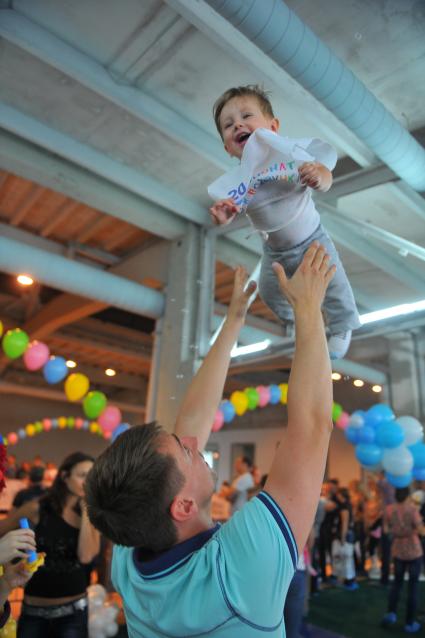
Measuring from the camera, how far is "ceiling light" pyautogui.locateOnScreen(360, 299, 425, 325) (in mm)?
2302

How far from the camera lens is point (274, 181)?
137 centimetres

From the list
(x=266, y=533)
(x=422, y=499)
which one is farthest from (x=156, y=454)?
(x=422, y=499)

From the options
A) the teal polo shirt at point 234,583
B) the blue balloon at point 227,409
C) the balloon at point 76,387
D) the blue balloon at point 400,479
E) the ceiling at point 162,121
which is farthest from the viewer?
the blue balloon at point 227,409

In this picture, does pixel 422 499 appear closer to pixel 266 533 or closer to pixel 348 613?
pixel 348 613

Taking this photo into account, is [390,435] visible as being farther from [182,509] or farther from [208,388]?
[182,509]

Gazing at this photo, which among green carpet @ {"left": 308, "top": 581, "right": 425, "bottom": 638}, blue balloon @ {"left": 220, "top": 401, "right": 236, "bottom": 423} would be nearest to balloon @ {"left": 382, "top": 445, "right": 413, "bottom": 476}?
green carpet @ {"left": 308, "top": 581, "right": 425, "bottom": 638}

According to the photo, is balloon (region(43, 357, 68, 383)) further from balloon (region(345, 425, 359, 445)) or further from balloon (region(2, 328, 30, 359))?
balloon (region(345, 425, 359, 445))

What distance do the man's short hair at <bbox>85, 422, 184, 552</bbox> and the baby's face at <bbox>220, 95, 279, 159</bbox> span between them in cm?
91

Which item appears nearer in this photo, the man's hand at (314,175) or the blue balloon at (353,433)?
the man's hand at (314,175)

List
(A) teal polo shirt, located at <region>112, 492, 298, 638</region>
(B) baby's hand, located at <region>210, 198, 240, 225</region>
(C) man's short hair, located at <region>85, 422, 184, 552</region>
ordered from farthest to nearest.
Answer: (B) baby's hand, located at <region>210, 198, 240, 225</region> → (C) man's short hair, located at <region>85, 422, 184, 552</region> → (A) teal polo shirt, located at <region>112, 492, 298, 638</region>

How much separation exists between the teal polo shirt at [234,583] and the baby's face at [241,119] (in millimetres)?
996

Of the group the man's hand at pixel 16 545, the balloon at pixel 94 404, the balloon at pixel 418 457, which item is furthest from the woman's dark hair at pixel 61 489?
the balloon at pixel 418 457

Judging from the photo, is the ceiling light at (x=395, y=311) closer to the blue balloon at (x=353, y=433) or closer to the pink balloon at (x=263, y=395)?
the blue balloon at (x=353, y=433)

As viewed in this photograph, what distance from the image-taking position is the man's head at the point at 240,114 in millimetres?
1321
